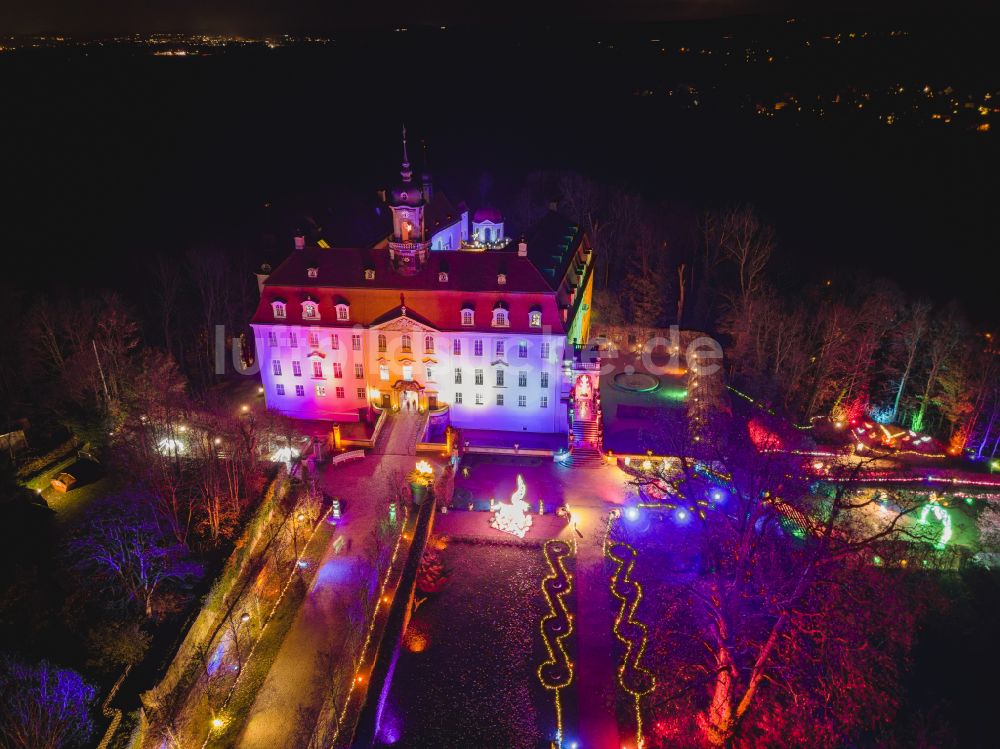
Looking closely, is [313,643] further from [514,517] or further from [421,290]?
[421,290]

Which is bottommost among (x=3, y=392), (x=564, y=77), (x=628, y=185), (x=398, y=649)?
(x=398, y=649)

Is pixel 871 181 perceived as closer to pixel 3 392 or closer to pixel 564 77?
pixel 564 77

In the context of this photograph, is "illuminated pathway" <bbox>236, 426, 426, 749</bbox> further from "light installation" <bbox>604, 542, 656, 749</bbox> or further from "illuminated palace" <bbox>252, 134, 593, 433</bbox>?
"light installation" <bbox>604, 542, 656, 749</bbox>

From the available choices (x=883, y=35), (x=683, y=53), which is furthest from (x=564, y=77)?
(x=883, y=35)

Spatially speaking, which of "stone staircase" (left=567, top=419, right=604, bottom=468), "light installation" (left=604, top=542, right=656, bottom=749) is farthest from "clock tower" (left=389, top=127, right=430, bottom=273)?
"light installation" (left=604, top=542, right=656, bottom=749)

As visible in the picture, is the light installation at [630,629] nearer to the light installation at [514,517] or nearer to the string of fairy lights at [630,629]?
the string of fairy lights at [630,629]

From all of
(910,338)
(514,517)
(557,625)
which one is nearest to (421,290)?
(514,517)

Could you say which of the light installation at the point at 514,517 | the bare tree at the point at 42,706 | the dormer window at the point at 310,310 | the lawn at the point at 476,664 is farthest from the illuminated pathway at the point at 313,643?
the dormer window at the point at 310,310
